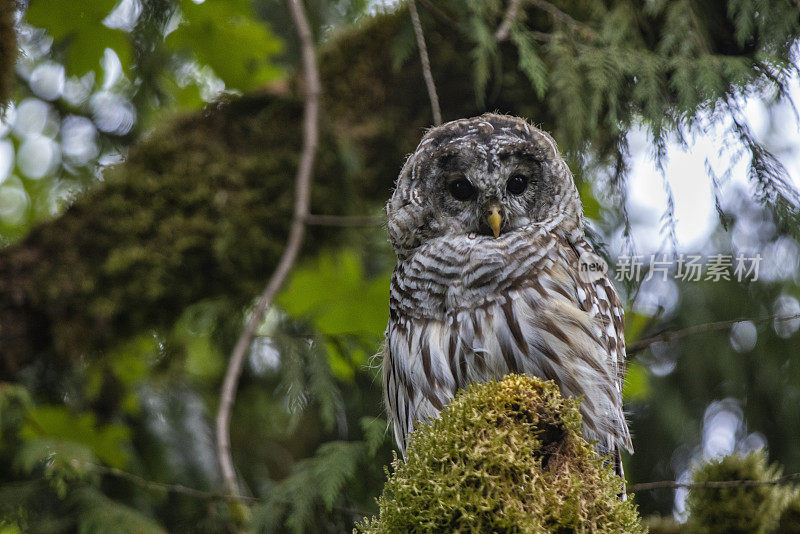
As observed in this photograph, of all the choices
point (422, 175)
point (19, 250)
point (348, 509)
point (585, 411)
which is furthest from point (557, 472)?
point (19, 250)

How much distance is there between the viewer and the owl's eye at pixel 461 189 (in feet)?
8.62

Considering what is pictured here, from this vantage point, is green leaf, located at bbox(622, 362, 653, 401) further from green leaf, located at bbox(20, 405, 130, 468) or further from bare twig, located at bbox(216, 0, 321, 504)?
green leaf, located at bbox(20, 405, 130, 468)

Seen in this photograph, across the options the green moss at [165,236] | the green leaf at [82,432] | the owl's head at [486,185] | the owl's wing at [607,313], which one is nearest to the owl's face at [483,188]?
the owl's head at [486,185]

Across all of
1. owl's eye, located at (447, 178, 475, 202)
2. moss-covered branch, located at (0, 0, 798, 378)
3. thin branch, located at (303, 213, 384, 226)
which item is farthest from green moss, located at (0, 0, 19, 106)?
owl's eye, located at (447, 178, 475, 202)

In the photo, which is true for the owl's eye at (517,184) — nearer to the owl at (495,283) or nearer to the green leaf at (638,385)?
the owl at (495,283)

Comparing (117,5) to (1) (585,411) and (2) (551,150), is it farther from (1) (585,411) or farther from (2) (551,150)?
(1) (585,411)

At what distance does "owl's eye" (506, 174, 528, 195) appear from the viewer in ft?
8.64

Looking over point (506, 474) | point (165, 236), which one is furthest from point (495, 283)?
point (165, 236)

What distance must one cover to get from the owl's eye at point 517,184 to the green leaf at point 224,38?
180cm

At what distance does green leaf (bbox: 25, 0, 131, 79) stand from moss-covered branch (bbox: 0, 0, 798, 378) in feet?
2.51

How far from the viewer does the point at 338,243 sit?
4.49m

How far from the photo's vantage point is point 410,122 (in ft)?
14.2

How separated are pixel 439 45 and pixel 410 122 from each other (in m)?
0.47

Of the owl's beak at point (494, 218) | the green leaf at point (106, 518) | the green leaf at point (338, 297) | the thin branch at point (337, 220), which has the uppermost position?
the thin branch at point (337, 220)
